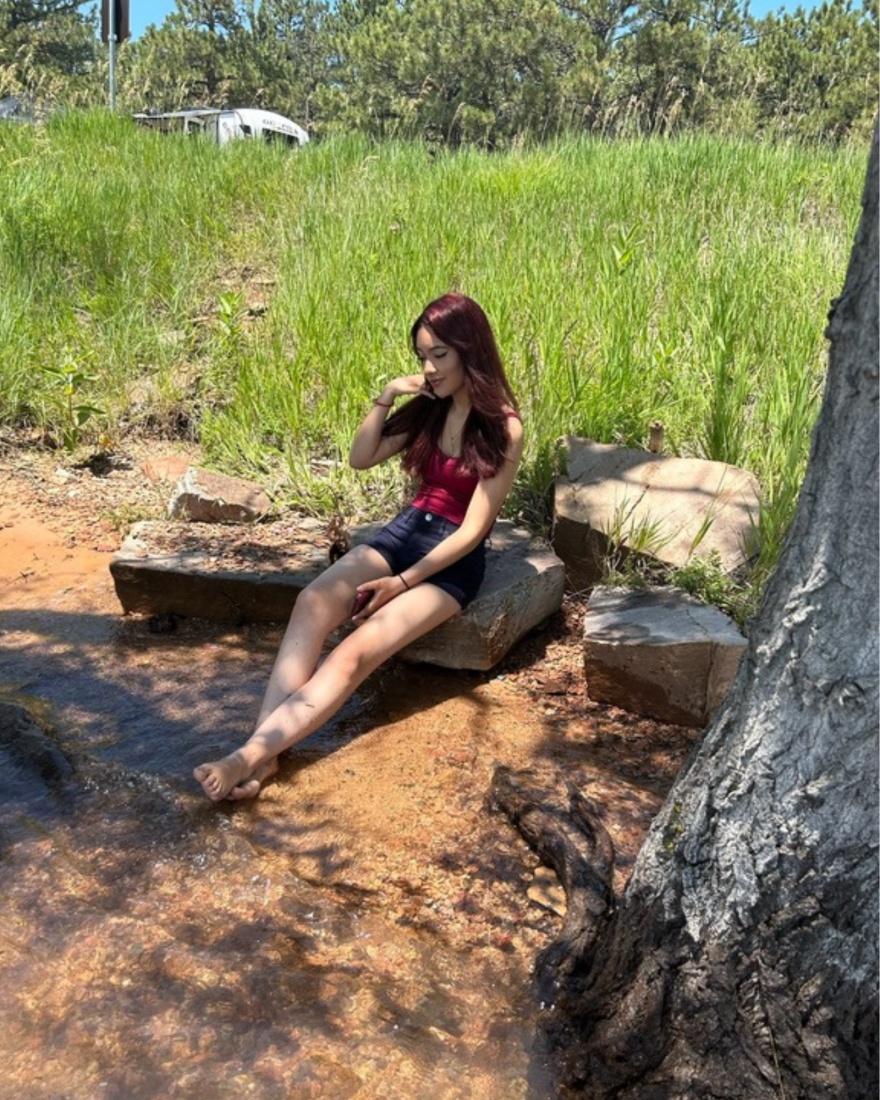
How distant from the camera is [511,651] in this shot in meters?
3.79

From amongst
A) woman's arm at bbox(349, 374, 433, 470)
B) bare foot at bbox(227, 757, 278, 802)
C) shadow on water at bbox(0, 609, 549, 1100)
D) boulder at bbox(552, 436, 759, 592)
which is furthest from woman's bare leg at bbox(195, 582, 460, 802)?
boulder at bbox(552, 436, 759, 592)

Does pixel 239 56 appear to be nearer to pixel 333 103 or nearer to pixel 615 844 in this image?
pixel 333 103

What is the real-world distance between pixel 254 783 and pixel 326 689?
0.37 meters

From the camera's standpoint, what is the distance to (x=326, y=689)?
10.3 feet

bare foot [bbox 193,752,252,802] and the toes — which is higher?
bare foot [bbox 193,752,252,802]

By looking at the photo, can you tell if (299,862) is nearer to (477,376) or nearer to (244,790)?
(244,790)

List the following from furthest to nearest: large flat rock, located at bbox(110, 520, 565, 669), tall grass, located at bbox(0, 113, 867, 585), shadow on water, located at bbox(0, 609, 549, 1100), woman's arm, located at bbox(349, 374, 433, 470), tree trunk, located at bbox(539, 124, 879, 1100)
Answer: tall grass, located at bbox(0, 113, 867, 585)
woman's arm, located at bbox(349, 374, 433, 470)
large flat rock, located at bbox(110, 520, 565, 669)
shadow on water, located at bbox(0, 609, 549, 1100)
tree trunk, located at bbox(539, 124, 879, 1100)

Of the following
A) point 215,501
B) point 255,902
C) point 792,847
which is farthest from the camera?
point 215,501

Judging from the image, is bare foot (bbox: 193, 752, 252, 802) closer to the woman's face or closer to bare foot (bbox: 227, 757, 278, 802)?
bare foot (bbox: 227, 757, 278, 802)

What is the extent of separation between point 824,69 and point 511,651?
15.9 metres

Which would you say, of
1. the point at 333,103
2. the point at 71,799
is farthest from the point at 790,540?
the point at 333,103

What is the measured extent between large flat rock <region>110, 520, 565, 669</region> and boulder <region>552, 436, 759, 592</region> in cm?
17

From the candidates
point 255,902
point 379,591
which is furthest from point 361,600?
point 255,902

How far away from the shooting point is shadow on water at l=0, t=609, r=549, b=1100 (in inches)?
79.7
